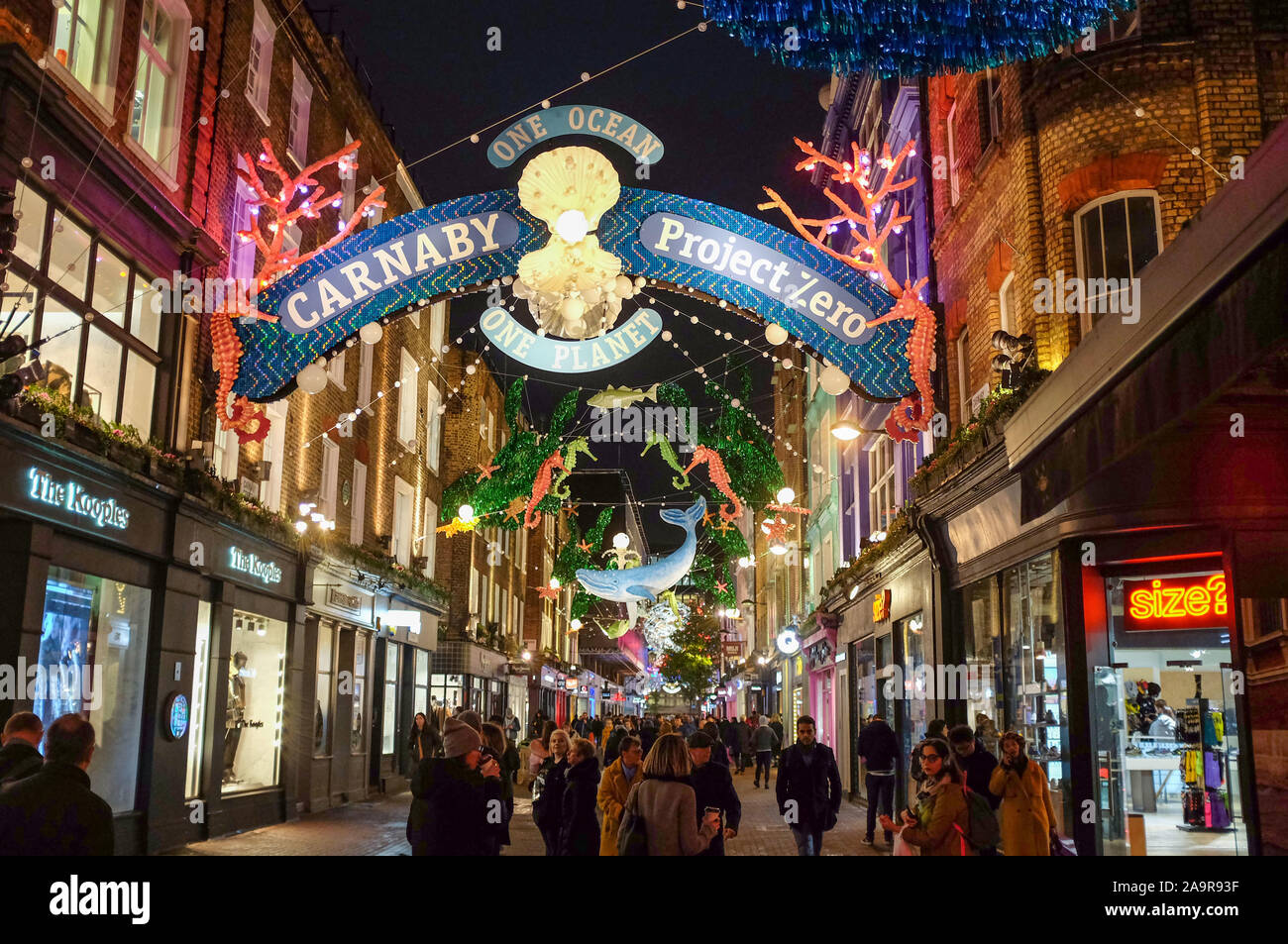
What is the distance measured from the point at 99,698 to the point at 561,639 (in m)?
53.2

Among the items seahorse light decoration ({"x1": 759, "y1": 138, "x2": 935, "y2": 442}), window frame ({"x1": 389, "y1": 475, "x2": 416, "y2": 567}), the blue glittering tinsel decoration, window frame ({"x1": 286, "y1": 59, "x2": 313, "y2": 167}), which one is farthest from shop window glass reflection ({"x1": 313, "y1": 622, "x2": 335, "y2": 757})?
the blue glittering tinsel decoration

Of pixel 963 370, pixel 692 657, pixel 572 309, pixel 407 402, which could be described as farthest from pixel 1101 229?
pixel 692 657

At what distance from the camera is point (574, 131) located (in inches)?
468

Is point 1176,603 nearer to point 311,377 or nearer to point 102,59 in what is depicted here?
point 311,377

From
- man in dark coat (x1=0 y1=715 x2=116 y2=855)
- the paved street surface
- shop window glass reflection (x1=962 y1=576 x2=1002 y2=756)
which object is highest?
shop window glass reflection (x1=962 y1=576 x2=1002 y2=756)

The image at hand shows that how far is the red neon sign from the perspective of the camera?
36.7 ft

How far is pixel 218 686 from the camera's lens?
57.2 feet

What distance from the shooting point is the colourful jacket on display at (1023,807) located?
9.32 metres

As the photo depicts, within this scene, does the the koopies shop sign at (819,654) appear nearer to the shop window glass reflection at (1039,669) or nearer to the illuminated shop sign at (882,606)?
the illuminated shop sign at (882,606)

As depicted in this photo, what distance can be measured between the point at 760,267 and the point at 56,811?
921 centimetres

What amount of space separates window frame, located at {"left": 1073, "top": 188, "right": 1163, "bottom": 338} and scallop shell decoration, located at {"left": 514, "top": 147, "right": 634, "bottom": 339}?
5099mm

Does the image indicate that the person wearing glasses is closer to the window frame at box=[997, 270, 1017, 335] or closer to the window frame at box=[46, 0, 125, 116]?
the window frame at box=[997, 270, 1017, 335]

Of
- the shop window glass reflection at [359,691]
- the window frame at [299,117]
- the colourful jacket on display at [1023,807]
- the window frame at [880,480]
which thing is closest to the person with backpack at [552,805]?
the colourful jacket on display at [1023,807]
